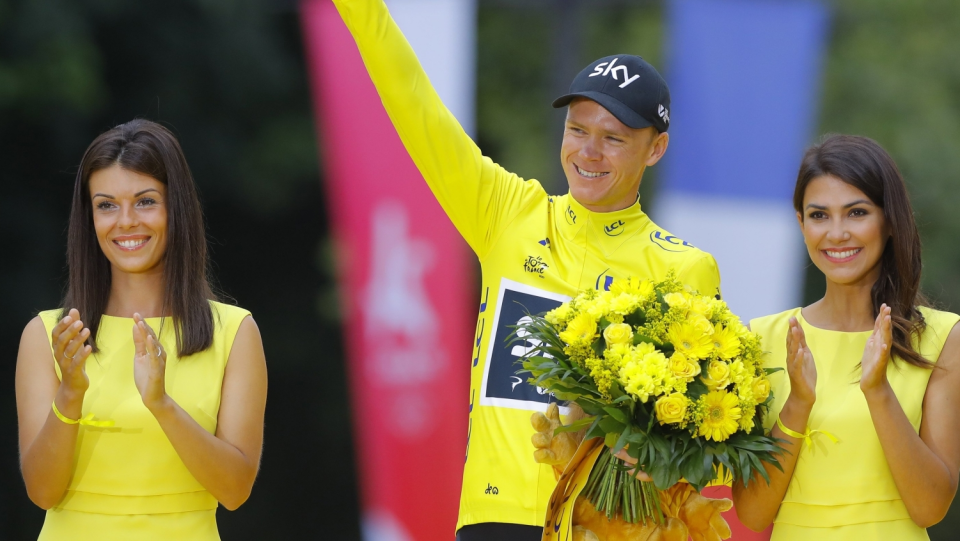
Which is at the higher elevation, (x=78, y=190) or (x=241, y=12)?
(x=241, y=12)

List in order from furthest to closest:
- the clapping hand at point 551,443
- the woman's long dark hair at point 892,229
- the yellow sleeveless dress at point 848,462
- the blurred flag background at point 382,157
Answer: the blurred flag background at point 382,157
the woman's long dark hair at point 892,229
the yellow sleeveless dress at point 848,462
the clapping hand at point 551,443

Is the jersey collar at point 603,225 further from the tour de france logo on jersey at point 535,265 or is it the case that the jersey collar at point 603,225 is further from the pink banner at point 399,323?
the pink banner at point 399,323

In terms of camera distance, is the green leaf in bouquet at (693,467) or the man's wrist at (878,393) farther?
the man's wrist at (878,393)

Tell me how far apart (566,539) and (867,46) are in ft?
28.7

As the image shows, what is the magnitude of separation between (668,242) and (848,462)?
825 millimetres

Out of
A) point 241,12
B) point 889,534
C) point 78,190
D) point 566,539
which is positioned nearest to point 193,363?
point 78,190

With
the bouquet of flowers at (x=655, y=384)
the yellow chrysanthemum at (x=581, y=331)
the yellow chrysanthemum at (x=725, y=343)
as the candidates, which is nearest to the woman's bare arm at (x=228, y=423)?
the bouquet of flowers at (x=655, y=384)

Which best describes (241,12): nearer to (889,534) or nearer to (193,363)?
(193,363)

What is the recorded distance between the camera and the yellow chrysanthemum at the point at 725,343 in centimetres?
297

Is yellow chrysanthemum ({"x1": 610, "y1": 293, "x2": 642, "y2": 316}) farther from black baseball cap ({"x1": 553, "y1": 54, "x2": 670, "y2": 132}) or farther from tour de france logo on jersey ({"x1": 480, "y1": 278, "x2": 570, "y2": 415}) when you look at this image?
black baseball cap ({"x1": 553, "y1": 54, "x2": 670, "y2": 132})

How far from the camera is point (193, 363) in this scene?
10.7 ft

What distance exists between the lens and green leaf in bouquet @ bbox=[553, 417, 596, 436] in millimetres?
2973

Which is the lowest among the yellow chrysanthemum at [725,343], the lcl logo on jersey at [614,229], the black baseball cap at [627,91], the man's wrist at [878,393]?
the man's wrist at [878,393]

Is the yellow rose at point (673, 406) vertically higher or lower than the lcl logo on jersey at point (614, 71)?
lower
